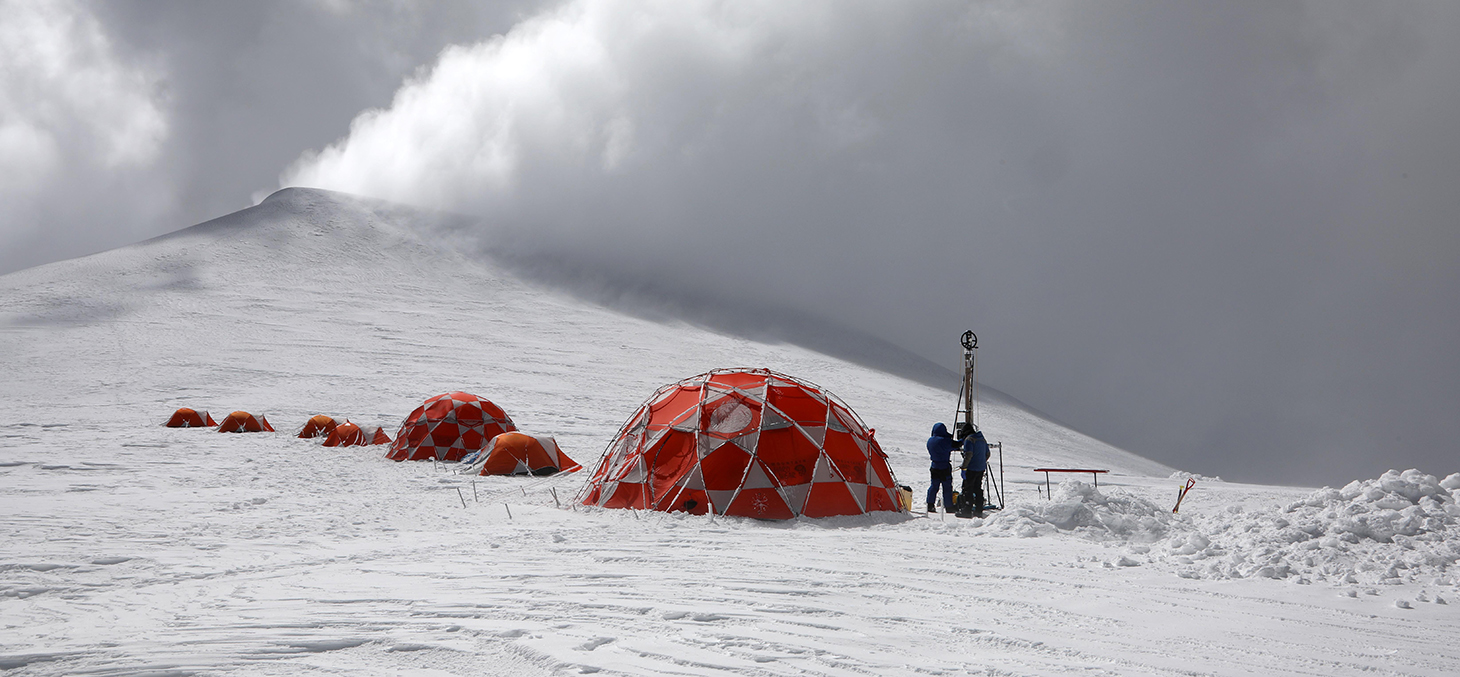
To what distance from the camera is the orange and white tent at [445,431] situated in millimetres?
22391

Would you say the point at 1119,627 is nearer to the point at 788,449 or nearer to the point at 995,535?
the point at 995,535

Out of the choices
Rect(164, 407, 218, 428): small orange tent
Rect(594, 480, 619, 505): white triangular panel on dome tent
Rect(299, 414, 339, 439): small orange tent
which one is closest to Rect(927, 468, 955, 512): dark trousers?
Rect(594, 480, 619, 505): white triangular panel on dome tent

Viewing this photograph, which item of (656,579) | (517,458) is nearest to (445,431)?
(517,458)

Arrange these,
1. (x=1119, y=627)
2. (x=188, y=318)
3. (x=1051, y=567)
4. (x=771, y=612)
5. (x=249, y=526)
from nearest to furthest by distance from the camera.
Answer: (x=1119, y=627), (x=771, y=612), (x=1051, y=567), (x=249, y=526), (x=188, y=318)

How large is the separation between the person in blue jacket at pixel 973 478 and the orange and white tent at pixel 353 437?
19354mm

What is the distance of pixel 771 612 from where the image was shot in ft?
21.0

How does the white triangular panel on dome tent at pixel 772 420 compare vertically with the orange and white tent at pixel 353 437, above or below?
above

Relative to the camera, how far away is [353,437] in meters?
24.8

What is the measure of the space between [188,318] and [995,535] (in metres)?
59.1

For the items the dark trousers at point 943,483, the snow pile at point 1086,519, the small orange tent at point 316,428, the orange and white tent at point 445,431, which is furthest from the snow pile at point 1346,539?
the small orange tent at point 316,428

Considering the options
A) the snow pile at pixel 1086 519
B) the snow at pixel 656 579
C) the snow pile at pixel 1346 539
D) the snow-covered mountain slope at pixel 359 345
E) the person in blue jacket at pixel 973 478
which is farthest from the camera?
the snow-covered mountain slope at pixel 359 345

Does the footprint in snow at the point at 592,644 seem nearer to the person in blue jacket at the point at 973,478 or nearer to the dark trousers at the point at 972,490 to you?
the person in blue jacket at the point at 973,478

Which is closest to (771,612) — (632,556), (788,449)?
(632,556)

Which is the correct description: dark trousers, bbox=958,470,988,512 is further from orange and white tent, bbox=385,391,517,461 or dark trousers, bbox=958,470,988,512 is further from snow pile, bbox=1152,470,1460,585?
orange and white tent, bbox=385,391,517,461
